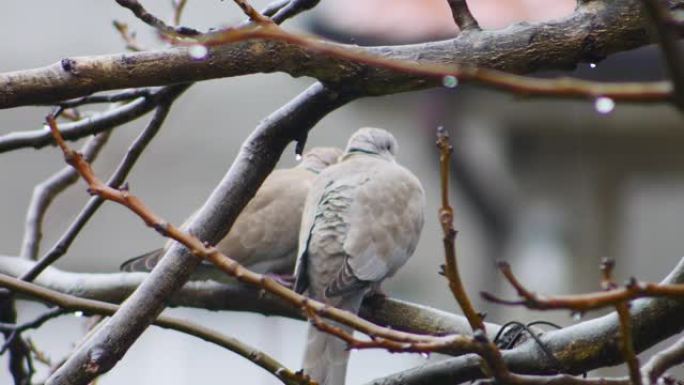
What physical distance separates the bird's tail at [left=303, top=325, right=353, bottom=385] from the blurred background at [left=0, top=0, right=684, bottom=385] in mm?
2695

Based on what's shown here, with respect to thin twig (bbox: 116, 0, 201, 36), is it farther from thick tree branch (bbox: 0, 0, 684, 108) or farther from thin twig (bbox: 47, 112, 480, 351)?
thin twig (bbox: 47, 112, 480, 351)

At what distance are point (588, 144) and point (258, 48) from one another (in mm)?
5611

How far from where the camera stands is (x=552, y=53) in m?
1.71

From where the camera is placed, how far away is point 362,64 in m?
1.66

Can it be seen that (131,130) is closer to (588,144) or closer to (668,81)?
(588,144)

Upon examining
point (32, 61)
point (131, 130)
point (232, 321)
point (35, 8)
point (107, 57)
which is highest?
point (35, 8)

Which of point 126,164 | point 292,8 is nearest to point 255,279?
point 292,8

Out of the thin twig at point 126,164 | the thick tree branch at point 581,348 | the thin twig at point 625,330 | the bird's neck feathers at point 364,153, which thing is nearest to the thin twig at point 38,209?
the thin twig at point 126,164

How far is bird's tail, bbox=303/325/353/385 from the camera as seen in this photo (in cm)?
281

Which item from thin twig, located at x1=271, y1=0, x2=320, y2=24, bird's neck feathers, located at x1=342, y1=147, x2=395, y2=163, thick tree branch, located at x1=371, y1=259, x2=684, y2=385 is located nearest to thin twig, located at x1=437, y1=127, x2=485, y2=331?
thick tree branch, located at x1=371, y1=259, x2=684, y2=385

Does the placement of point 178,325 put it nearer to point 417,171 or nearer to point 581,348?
point 581,348

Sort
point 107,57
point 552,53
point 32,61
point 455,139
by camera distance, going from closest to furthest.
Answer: point 107,57, point 552,53, point 455,139, point 32,61

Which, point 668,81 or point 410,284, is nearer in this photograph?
point 668,81

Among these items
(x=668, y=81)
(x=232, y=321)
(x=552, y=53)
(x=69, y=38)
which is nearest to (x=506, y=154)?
(x=232, y=321)
